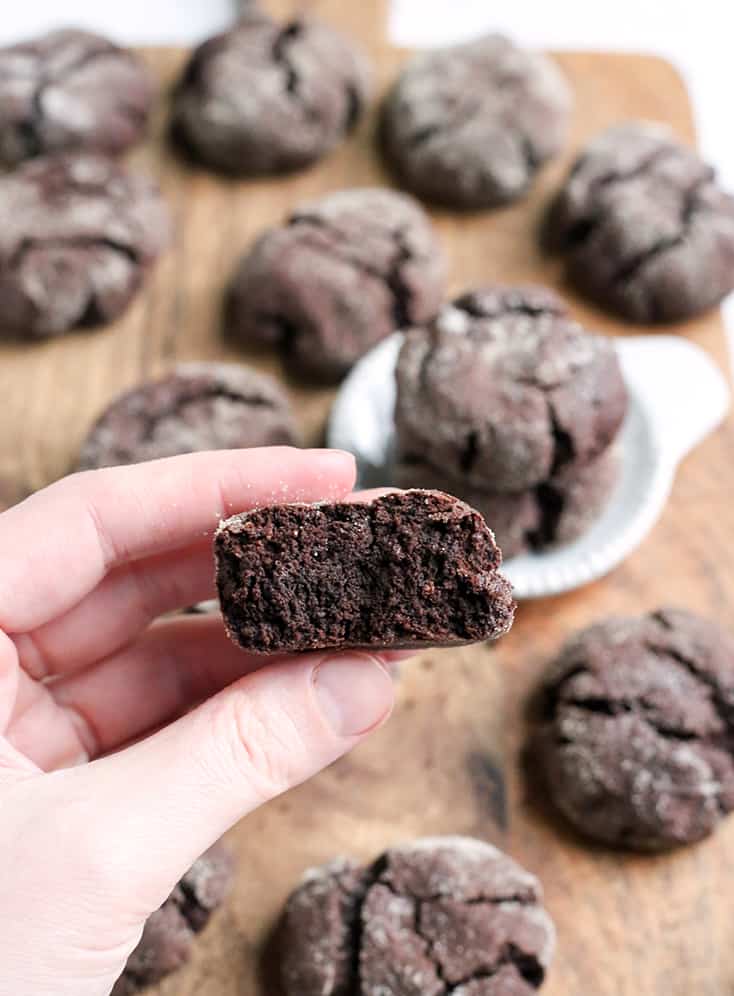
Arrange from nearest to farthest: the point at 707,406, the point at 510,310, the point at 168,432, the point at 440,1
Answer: the point at 510,310, the point at 168,432, the point at 707,406, the point at 440,1

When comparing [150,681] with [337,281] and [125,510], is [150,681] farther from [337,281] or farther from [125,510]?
[337,281]

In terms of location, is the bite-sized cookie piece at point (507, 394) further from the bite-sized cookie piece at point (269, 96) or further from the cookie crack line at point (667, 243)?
the bite-sized cookie piece at point (269, 96)

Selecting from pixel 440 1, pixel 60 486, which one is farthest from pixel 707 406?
pixel 440 1

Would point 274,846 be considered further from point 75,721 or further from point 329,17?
point 329,17

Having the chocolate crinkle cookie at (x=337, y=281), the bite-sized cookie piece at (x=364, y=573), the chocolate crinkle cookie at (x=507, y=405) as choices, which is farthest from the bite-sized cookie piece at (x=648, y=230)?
the bite-sized cookie piece at (x=364, y=573)

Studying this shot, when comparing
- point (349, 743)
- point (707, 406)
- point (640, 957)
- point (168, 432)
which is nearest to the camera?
point (349, 743)

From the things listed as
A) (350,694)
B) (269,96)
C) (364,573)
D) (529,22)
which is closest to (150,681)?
(350,694)
